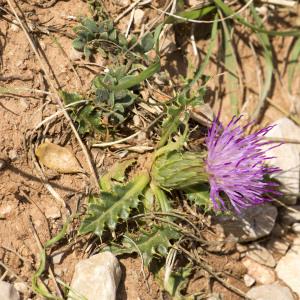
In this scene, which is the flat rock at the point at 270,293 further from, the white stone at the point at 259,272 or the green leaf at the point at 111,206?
the green leaf at the point at 111,206

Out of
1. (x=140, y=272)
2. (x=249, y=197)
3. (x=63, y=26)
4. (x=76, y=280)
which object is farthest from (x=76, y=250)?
(x=63, y=26)

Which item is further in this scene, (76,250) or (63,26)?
(63,26)

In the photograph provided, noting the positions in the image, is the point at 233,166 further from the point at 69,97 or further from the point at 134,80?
the point at 69,97

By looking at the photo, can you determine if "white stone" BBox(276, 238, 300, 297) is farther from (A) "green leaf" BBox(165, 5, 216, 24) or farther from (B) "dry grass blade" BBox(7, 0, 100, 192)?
(A) "green leaf" BBox(165, 5, 216, 24)

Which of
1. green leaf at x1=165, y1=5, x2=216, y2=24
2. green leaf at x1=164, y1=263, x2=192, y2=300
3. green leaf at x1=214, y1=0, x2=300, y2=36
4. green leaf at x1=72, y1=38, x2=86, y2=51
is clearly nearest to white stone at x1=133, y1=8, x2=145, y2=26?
green leaf at x1=165, y1=5, x2=216, y2=24

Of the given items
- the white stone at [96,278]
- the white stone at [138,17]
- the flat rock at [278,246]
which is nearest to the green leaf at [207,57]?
the white stone at [138,17]

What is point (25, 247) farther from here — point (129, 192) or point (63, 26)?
point (63, 26)

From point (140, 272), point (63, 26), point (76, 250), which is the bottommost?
point (140, 272)
